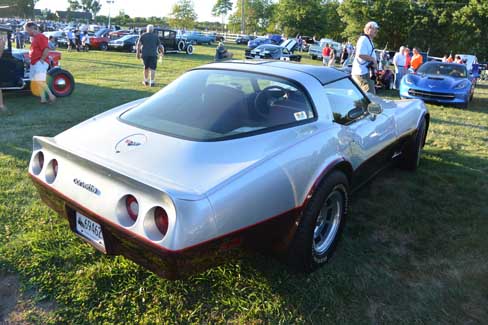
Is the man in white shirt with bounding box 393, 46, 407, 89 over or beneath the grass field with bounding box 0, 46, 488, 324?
over

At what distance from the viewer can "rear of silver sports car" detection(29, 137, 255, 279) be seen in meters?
1.81

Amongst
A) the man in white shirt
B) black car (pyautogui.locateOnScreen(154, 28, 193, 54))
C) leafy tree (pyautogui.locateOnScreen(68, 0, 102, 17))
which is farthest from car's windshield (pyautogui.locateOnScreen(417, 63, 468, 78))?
leafy tree (pyautogui.locateOnScreen(68, 0, 102, 17))

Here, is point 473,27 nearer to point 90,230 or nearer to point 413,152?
point 413,152

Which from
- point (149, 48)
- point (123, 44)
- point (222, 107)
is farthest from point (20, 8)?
point (222, 107)

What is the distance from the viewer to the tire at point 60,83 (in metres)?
8.30

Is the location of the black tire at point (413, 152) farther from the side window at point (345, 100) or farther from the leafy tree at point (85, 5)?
the leafy tree at point (85, 5)

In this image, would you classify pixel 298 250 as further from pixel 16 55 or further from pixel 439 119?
pixel 16 55

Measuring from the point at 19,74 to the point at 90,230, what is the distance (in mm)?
7143

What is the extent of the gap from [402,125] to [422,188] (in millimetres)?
747

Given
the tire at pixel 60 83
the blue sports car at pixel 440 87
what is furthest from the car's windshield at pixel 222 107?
the blue sports car at pixel 440 87

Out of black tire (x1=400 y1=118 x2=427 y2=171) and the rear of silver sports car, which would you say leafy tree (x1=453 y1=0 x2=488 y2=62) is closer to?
black tire (x1=400 y1=118 x2=427 y2=171)

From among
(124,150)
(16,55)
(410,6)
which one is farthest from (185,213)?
(410,6)

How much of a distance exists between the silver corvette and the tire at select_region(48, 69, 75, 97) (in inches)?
246

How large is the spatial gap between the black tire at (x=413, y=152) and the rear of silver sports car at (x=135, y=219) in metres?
3.16
